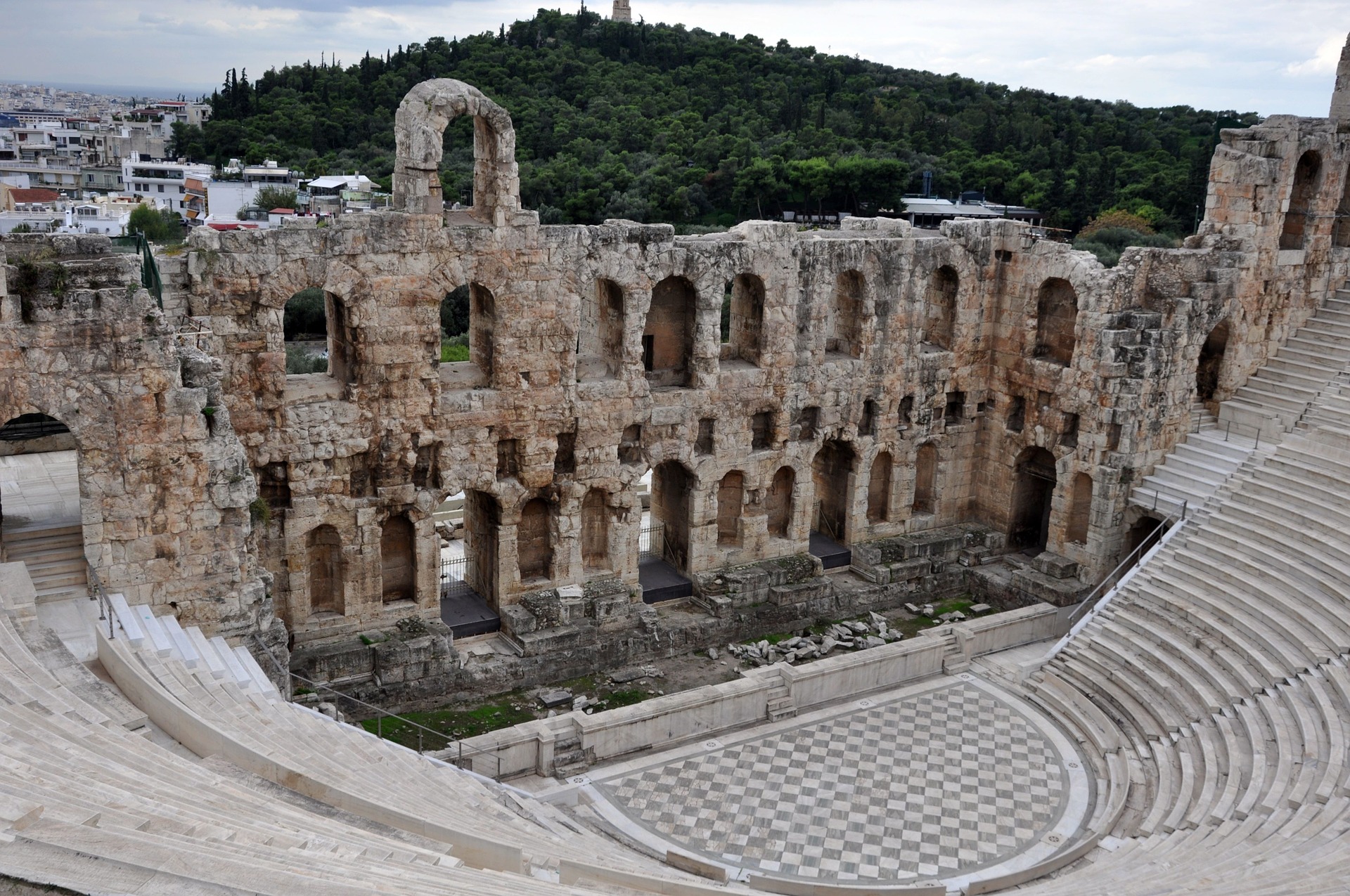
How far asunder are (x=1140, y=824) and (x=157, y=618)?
1560 cm

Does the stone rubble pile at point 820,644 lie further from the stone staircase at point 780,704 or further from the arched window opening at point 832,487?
the arched window opening at point 832,487

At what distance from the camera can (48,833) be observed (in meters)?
9.43

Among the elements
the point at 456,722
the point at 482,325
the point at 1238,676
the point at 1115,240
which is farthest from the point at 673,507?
the point at 1115,240

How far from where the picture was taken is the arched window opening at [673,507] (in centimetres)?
2655

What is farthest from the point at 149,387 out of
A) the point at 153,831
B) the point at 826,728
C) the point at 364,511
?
the point at 826,728

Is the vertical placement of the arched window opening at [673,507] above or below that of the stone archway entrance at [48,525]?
below

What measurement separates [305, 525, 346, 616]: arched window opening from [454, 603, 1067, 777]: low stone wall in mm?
4750

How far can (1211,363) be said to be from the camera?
28875 mm

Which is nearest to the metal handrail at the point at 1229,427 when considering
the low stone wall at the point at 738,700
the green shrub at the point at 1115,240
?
the low stone wall at the point at 738,700

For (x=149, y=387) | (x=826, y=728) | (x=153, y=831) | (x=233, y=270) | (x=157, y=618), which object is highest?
(x=233, y=270)

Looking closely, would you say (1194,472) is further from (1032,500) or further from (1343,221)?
(1343,221)

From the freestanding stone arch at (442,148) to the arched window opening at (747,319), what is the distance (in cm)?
596

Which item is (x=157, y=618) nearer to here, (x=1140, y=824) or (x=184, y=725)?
(x=184, y=725)

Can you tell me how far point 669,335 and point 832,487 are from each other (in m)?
5.94
